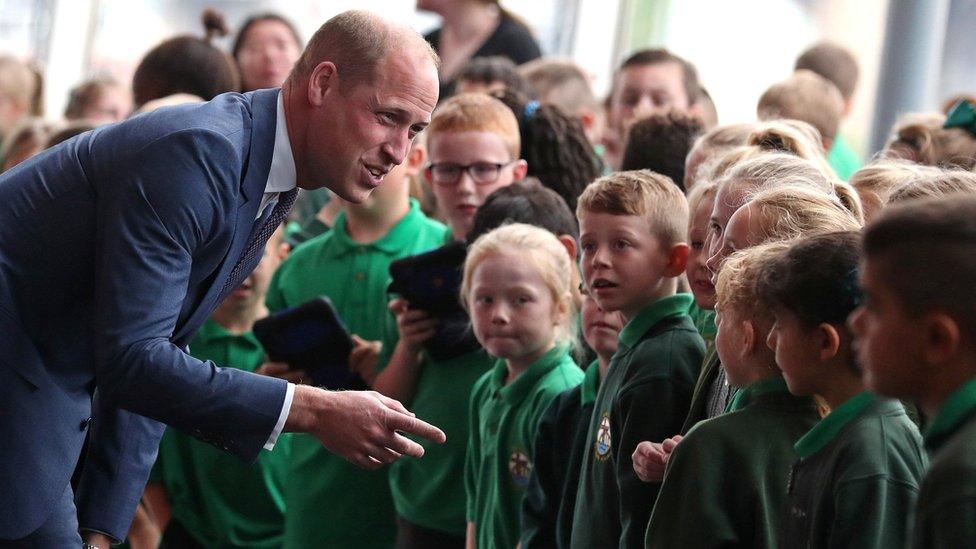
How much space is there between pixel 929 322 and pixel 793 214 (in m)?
0.80

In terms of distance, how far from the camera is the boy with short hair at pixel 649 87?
465 cm

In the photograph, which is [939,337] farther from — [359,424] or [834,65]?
[834,65]

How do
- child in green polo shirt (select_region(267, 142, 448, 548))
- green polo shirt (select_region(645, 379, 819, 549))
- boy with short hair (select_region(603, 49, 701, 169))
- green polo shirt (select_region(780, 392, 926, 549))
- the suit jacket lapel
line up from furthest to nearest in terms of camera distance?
boy with short hair (select_region(603, 49, 701, 169)) → child in green polo shirt (select_region(267, 142, 448, 548)) → the suit jacket lapel → green polo shirt (select_region(645, 379, 819, 549)) → green polo shirt (select_region(780, 392, 926, 549))

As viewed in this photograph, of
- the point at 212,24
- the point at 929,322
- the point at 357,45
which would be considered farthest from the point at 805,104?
the point at 929,322

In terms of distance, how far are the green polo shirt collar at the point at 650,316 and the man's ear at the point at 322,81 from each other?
0.70m

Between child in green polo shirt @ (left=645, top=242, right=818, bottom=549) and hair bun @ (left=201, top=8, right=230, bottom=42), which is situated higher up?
child in green polo shirt @ (left=645, top=242, right=818, bottom=549)

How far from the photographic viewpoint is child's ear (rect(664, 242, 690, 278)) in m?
2.74

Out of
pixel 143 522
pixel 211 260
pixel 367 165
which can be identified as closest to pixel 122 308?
pixel 211 260

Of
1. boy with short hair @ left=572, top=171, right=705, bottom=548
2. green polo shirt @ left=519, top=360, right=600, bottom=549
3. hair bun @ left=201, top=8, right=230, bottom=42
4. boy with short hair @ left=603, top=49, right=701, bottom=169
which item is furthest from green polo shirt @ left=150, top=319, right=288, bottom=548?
hair bun @ left=201, top=8, right=230, bottom=42

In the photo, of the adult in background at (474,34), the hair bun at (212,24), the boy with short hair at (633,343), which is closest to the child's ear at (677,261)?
the boy with short hair at (633,343)

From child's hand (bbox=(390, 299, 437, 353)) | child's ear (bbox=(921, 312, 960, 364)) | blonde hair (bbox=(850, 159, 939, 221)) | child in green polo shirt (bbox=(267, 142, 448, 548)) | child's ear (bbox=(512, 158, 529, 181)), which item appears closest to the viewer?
child's ear (bbox=(921, 312, 960, 364))

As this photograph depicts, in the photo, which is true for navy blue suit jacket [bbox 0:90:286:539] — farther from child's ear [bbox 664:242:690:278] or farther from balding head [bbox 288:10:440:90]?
child's ear [bbox 664:242:690:278]

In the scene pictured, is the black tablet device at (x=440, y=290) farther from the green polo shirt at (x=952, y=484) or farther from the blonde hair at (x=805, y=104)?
the green polo shirt at (x=952, y=484)

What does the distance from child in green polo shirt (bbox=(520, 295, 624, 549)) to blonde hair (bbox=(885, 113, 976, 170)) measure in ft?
A: 3.04
